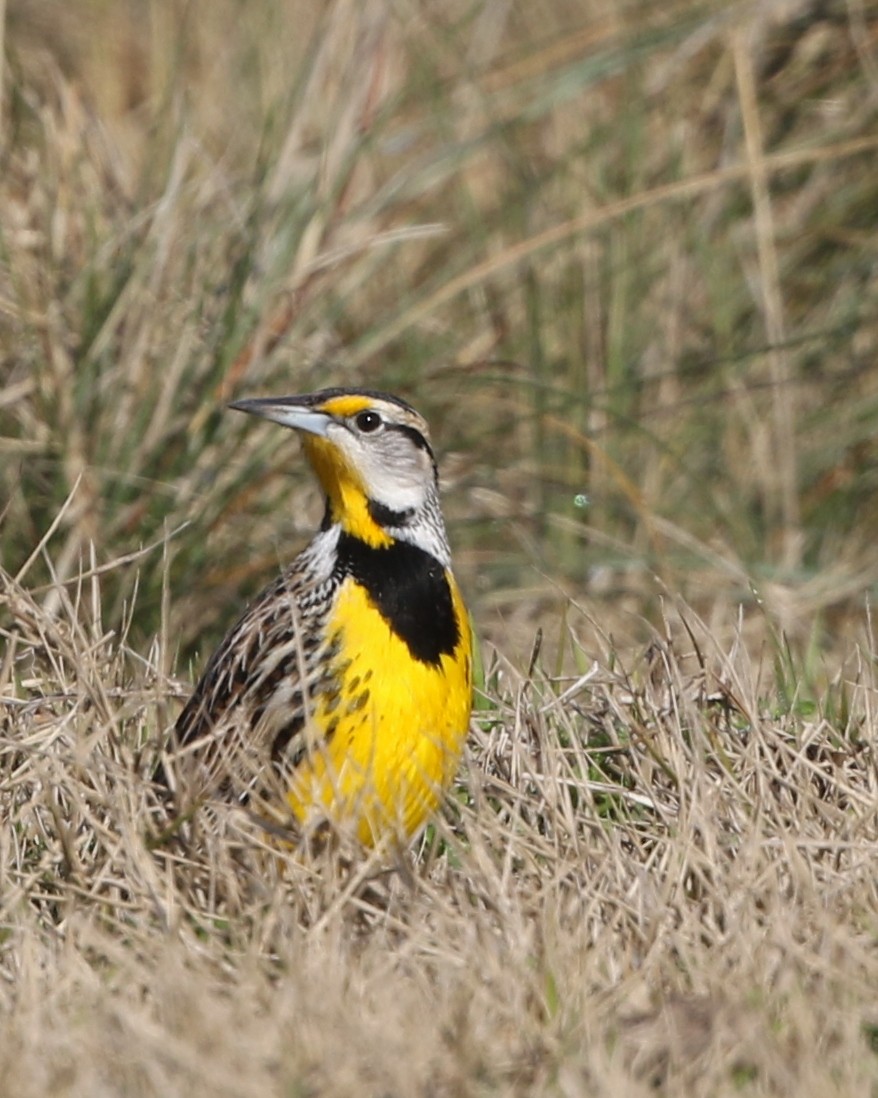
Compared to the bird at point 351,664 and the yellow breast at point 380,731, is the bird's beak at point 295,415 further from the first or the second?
the yellow breast at point 380,731

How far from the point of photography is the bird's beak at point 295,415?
381 cm

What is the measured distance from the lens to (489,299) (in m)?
6.11

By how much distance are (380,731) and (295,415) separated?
69 cm

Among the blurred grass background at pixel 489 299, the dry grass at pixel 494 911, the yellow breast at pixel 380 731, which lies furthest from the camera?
the blurred grass background at pixel 489 299

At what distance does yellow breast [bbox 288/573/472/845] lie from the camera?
3316mm

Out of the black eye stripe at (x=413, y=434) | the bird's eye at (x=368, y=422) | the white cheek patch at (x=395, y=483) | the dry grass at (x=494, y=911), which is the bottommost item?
the dry grass at (x=494, y=911)

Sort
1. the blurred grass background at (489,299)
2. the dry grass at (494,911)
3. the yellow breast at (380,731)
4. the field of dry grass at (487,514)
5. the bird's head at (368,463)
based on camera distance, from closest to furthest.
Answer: the dry grass at (494,911), the field of dry grass at (487,514), the yellow breast at (380,731), the bird's head at (368,463), the blurred grass background at (489,299)

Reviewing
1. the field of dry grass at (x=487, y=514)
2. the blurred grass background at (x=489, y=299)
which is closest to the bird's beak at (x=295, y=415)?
the field of dry grass at (x=487, y=514)

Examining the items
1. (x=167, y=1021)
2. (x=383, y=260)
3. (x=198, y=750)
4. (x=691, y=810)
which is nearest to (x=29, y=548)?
(x=383, y=260)

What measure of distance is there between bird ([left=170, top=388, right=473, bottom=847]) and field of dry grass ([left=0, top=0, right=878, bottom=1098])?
116mm

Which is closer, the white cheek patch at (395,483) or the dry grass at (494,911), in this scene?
the dry grass at (494,911)

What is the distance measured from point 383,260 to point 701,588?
4.01 feet

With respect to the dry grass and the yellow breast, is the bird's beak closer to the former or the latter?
the yellow breast

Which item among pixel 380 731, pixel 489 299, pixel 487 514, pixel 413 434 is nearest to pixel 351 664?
pixel 380 731
